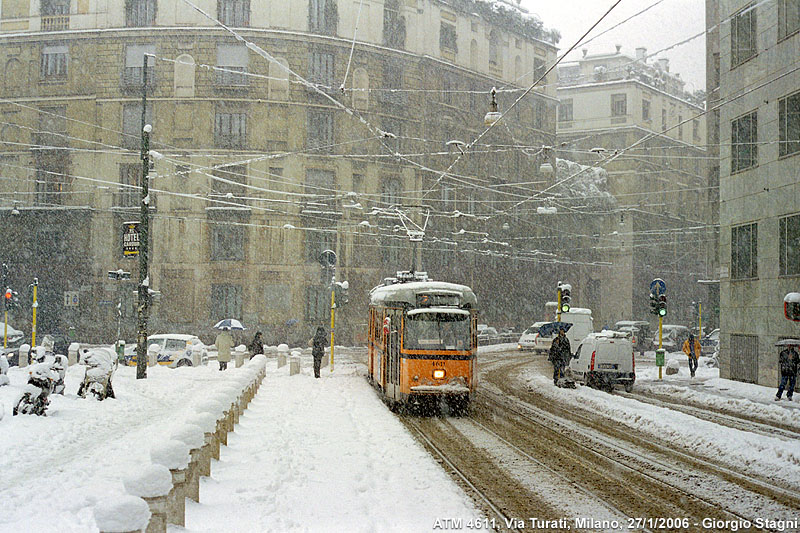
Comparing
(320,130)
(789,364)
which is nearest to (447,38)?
(320,130)

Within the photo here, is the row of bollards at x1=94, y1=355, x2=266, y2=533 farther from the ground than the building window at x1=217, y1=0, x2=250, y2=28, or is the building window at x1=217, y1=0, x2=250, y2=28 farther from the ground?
the building window at x1=217, y1=0, x2=250, y2=28

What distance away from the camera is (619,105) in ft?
230

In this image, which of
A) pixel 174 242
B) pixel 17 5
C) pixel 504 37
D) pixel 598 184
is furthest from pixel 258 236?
pixel 598 184

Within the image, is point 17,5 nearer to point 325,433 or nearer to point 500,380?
point 500,380

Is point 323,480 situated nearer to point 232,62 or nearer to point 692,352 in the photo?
point 692,352

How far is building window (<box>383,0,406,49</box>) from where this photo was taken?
167 feet

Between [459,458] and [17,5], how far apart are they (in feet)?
157

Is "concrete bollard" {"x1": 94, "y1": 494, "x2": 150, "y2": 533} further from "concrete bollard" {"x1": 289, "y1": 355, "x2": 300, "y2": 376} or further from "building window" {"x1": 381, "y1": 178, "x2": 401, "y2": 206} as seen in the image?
"building window" {"x1": 381, "y1": 178, "x2": 401, "y2": 206}

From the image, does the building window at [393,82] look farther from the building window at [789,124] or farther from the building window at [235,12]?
the building window at [789,124]

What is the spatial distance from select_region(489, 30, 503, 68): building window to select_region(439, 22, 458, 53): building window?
3.91 m

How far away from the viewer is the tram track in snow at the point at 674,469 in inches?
366

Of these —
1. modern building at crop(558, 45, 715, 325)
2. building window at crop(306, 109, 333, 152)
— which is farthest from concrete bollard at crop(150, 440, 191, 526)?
modern building at crop(558, 45, 715, 325)

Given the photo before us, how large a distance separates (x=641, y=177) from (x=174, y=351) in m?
48.1

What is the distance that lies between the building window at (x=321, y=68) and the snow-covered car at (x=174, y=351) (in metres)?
21.3
